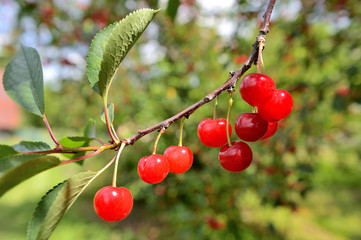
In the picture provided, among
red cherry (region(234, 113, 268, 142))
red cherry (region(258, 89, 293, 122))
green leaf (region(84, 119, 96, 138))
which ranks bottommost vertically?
red cherry (region(234, 113, 268, 142))

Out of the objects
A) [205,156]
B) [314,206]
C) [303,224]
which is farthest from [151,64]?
[314,206]

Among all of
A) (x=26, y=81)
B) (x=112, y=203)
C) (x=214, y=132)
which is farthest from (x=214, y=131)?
(x=26, y=81)

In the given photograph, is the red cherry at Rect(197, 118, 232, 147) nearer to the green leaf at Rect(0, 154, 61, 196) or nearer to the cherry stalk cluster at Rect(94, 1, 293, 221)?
the cherry stalk cluster at Rect(94, 1, 293, 221)

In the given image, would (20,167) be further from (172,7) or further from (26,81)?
(172,7)

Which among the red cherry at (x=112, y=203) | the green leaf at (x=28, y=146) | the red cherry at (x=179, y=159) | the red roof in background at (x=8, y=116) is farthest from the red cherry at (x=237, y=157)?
the red roof in background at (x=8, y=116)

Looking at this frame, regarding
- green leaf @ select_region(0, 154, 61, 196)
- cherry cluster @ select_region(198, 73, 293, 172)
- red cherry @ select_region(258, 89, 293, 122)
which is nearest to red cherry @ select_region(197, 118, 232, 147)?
cherry cluster @ select_region(198, 73, 293, 172)

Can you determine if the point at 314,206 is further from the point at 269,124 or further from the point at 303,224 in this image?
the point at 269,124
